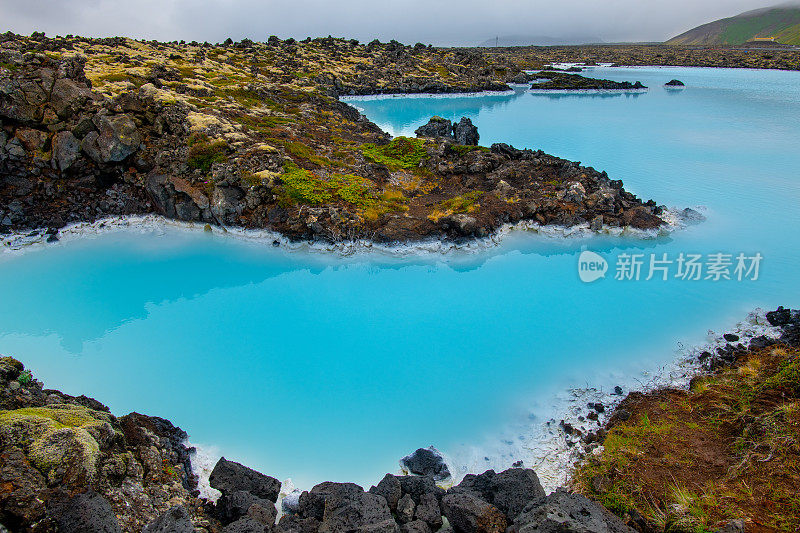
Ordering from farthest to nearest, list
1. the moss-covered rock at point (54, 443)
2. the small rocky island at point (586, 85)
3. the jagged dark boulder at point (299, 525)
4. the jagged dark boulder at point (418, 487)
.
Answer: the small rocky island at point (586, 85)
the jagged dark boulder at point (418, 487)
the jagged dark boulder at point (299, 525)
the moss-covered rock at point (54, 443)

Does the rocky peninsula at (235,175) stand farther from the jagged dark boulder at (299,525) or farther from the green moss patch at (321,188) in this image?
the jagged dark boulder at (299,525)

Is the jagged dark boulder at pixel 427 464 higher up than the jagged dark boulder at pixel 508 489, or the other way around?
the jagged dark boulder at pixel 508 489

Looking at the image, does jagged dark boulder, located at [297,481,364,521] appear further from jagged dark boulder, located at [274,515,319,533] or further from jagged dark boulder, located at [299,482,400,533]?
jagged dark boulder, located at [274,515,319,533]

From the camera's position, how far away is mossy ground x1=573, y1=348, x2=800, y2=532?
7289mm

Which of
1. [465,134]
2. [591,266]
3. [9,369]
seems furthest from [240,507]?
[465,134]

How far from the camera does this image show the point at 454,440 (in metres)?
11.7

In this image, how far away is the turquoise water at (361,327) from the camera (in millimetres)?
12203

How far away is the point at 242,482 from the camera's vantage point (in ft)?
30.4

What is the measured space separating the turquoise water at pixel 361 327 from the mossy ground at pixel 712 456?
2.16 meters

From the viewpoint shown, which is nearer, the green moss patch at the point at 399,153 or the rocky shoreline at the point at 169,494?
the rocky shoreline at the point at 169,494

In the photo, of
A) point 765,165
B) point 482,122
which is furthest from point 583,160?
point 482,122

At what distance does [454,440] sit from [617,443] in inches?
165

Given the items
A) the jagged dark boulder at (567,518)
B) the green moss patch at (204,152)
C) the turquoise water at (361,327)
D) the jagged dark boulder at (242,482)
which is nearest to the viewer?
the jagged dark boulder at (567,518)

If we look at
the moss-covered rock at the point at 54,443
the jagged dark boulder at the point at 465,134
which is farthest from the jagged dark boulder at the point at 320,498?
the jagged dark boulder at the point at 465,134
